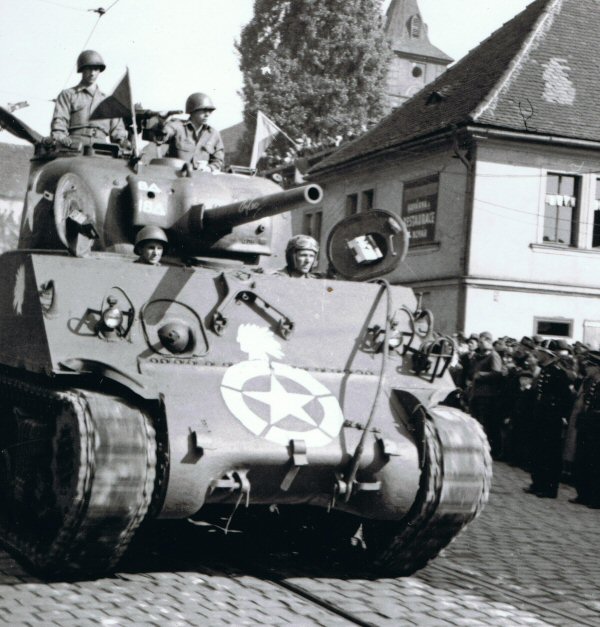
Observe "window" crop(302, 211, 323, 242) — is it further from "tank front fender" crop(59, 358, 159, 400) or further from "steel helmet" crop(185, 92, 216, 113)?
"tank front fender" crop(59, 358, 159, 400)

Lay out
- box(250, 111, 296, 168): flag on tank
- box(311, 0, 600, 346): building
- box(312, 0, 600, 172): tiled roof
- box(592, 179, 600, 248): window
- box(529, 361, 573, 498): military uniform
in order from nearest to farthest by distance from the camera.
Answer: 1. box(250, 111, 296, 168): flag on tank
2. box(529, 361, 573, 498): military uniform
3. box(311, 0, 600, 346): building
4. box(312, 0, 600, 172): tiled roof
5. box(592, 179, 600, 248): window

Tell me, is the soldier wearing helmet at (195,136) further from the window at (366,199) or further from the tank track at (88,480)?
the window at (366,199)

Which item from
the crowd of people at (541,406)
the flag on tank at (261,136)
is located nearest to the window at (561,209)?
the crowd of people at (541,406)

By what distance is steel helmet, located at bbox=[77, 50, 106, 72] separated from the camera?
988 cm

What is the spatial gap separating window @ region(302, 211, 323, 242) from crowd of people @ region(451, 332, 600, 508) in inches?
706

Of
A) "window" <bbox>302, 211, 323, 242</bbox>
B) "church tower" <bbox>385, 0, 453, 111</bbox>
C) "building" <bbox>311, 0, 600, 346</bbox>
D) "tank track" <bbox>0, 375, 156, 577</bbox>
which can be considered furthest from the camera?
"church tower" <bbox>385, 0, 453, 111</bbox>

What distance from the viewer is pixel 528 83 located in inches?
1088

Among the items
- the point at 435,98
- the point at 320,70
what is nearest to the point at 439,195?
the point at 435,98

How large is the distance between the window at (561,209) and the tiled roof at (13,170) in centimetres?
3846

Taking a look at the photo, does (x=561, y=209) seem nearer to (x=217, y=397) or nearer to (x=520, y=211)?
(x=520, y=211)

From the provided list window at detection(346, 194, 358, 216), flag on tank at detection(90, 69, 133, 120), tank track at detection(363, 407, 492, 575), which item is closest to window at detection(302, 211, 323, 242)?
window at detection(346, 194, 358, 216)

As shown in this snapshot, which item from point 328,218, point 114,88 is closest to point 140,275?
point 114,88

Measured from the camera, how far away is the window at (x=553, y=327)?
1052 inches

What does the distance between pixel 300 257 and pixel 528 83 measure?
20.8m
